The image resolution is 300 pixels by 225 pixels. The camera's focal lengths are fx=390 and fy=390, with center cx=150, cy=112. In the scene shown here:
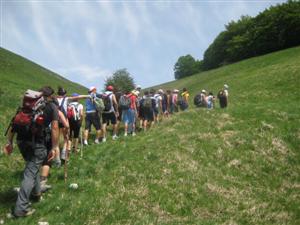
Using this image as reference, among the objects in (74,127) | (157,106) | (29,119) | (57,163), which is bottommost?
(57,163)

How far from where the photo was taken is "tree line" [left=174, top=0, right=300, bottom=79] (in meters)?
74.7

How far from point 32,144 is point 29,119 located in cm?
65

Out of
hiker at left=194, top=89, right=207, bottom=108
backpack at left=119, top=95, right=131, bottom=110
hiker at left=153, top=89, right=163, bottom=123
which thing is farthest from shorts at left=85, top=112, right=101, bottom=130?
hiker at left=194, top=89, right=207, bottom=108

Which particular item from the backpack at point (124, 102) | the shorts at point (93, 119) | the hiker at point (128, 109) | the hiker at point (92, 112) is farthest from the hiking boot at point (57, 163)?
the backpack at point (124, 102)

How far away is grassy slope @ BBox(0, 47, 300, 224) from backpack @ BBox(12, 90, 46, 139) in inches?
79.0

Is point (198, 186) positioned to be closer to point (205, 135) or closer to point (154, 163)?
point (154, 163)

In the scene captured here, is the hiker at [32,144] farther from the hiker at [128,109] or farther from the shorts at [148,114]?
the shorts at [148,114]

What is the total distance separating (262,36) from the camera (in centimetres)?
8062

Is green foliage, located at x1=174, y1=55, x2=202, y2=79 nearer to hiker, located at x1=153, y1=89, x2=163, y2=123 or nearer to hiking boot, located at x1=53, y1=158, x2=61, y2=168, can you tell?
hiker, located at x1=153, y1=89, x2=163, y2=123

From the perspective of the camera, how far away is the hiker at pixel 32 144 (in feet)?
31.3

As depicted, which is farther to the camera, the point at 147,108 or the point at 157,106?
the point at 157,106

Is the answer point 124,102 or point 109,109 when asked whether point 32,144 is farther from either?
point 124,102

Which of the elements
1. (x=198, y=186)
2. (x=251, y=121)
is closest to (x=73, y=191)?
(x=198, y=186)

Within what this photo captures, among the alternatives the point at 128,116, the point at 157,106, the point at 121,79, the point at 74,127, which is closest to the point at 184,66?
the point at 121,79
